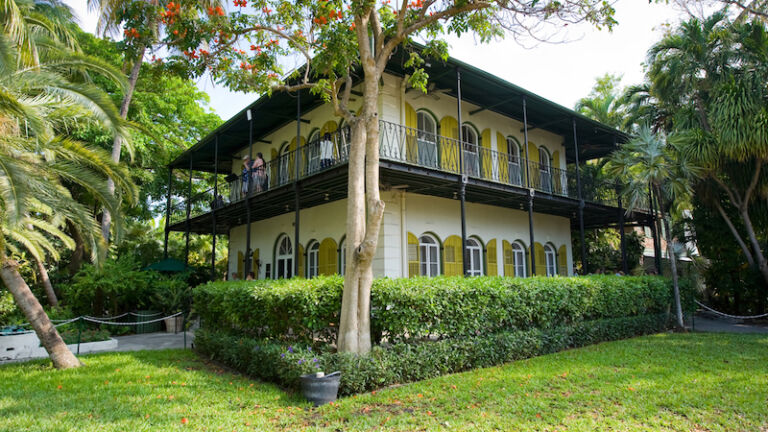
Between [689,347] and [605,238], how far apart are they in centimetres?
1379

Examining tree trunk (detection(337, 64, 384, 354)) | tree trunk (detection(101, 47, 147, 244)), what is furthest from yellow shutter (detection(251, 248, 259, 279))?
tree trunk (detection(337, 64, 384, 354))

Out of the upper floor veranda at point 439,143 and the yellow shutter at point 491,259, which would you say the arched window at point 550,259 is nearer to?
the upper floor veranda at point 439,143

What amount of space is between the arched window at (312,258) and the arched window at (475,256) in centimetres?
471

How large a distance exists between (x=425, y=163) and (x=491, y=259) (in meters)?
4.13

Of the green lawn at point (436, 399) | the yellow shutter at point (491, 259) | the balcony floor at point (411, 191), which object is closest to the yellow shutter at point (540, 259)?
the balcony floor at point (411, 191)

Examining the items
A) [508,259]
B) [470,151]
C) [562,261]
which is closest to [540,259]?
[562,261]

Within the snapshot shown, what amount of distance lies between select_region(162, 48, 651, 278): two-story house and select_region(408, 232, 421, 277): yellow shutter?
44mm

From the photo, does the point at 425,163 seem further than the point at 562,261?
No

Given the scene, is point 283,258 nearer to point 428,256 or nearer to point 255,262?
point 255,262

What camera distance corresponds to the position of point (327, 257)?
12945mm

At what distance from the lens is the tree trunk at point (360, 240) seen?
5.96 metres

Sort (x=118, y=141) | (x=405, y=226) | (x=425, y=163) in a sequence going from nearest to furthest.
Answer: (x=405, y=226) < (x=425, y=163) < (x=118, y=141)

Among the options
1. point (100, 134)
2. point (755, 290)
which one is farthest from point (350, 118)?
point (755, 290)

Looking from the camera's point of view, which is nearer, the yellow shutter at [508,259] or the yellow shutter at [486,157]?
the yellow shutter at [486,157]
